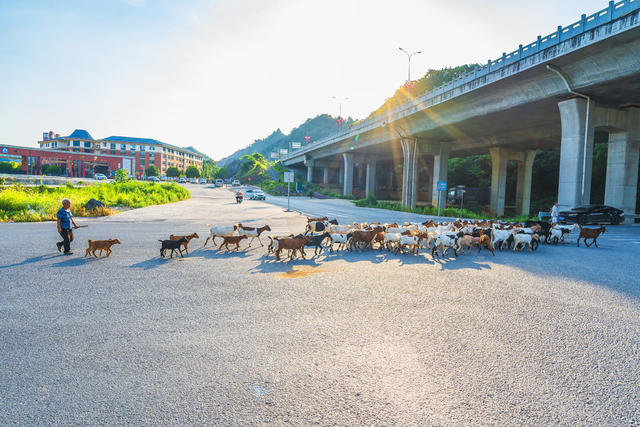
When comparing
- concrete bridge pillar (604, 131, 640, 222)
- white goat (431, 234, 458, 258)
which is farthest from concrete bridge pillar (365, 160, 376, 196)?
white goat (431, 234, 458, 258)

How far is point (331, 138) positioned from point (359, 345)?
64.1 meters

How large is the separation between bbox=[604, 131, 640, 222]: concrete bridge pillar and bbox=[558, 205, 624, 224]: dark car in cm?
271

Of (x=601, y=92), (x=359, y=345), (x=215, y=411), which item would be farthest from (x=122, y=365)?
(x=601, y=92)

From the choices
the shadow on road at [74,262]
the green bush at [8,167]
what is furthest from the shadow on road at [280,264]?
the green bush at [8,167]

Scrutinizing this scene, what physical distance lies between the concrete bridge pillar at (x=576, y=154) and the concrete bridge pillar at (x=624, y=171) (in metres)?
3.77

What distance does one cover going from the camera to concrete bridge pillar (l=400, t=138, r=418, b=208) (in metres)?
44.0

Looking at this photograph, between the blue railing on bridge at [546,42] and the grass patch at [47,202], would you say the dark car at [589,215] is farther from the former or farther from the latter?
the grass patch at [47,202]

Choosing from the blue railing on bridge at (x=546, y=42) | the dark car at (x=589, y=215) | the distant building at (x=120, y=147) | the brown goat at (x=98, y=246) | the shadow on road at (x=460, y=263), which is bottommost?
the shadow on road at (x=460, y=263)

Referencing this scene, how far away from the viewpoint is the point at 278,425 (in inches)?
125

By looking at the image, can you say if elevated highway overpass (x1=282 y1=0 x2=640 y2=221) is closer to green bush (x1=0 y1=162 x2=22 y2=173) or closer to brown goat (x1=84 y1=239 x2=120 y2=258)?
brown goat (x1=84 y1=239 x2=120 y2=258)

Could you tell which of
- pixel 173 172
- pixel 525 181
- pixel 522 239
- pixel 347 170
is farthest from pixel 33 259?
pixel 173 172

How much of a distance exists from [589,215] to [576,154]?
4.28 metres

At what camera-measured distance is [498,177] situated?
45.9 meters

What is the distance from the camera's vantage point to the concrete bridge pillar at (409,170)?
44.0 metres
